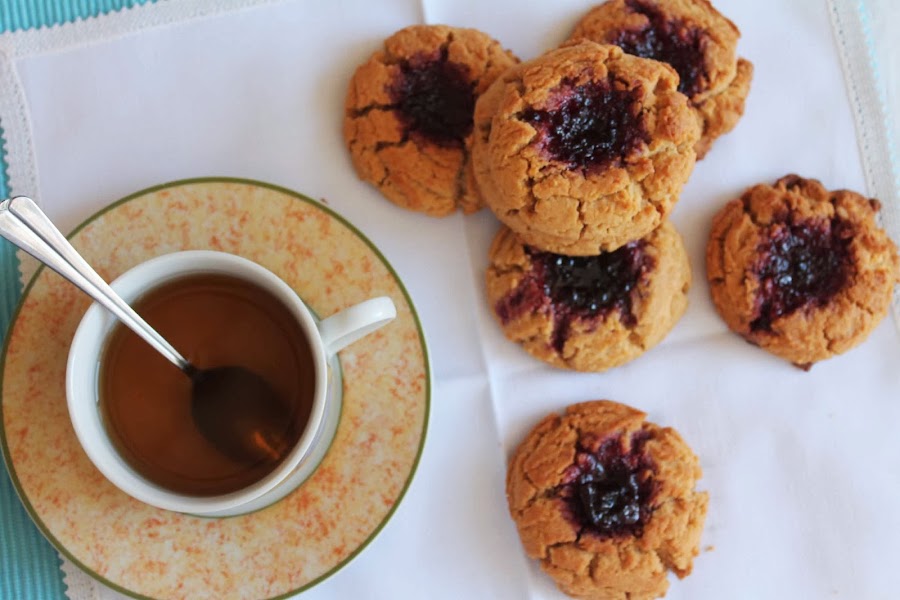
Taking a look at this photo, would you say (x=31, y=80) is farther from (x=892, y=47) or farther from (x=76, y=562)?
(x=892, y=47)

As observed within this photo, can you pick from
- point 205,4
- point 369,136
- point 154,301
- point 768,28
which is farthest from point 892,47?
point 154,301

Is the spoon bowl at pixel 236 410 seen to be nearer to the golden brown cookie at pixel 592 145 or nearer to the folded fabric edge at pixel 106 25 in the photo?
the golden brown cookie at pixel 592 145

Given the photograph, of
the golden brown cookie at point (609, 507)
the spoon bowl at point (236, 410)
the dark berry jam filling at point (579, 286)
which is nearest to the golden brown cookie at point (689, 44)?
the dark berry jam filling at point (579, 286)

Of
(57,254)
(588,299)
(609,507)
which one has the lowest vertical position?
(609,507)

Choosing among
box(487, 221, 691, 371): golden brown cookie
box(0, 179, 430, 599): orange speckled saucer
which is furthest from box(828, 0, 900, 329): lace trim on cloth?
box(0, 179, 430, 599): orange speckled saucer

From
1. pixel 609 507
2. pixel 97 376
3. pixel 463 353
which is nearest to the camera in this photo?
pixel 97 376

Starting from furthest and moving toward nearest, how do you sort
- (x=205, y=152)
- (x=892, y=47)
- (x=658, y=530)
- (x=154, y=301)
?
(x=892, y=47), (x=205, y=152), (x=658, y=530), (x=154, y=301)

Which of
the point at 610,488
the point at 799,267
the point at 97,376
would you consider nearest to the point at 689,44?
the point at 799,267

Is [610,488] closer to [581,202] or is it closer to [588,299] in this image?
[588,299]
